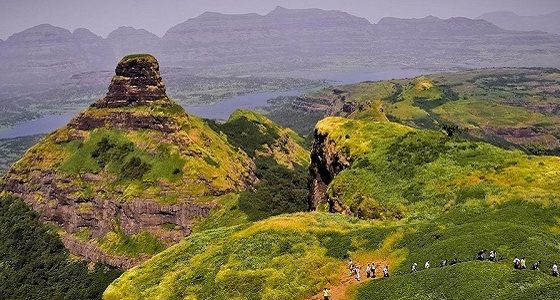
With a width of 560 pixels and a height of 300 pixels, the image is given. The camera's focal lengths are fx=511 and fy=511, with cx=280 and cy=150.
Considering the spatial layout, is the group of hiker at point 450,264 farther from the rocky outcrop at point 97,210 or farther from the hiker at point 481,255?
the rocky outcrop at point 97,210

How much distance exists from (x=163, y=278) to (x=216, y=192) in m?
91.4

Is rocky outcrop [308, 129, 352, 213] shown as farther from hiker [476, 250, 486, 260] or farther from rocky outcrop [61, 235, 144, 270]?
rocky outcrop [61, 235, 144, 270]

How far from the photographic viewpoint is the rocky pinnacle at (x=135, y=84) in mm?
189500

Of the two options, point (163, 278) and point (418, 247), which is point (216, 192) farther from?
point (418, 247)

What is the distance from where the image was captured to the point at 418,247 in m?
59.4

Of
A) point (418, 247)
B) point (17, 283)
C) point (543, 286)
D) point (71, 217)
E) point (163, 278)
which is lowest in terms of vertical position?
point (17, 283)

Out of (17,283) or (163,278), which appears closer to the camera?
(163,278)

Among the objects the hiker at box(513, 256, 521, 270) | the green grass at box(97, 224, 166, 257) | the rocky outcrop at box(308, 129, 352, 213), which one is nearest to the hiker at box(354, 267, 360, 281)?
the hiker at box(513, 256, 521, 270)

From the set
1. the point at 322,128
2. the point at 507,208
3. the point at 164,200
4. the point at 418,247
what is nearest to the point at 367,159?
the point at 322,128

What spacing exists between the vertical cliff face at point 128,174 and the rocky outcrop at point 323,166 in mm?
41436

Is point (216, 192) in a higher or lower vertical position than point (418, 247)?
lower

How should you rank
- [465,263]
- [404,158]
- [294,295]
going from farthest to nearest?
[404,158] < [294,295] < [465,263]

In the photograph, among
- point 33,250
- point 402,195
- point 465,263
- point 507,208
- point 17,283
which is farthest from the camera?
point 33,250

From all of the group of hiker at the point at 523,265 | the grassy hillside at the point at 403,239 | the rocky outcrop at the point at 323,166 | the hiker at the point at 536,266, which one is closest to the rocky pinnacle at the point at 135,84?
the rocky outcrop at the point at 323,166
